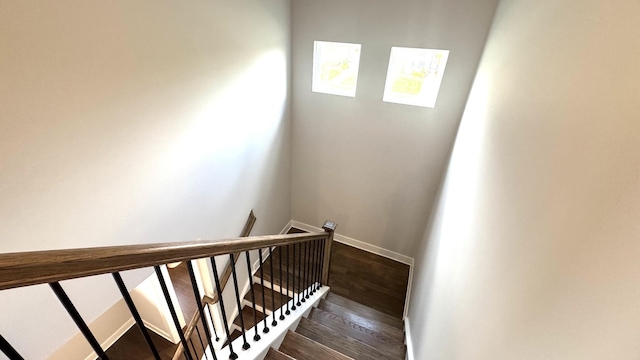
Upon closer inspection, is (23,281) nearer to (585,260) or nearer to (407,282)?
(585,260)

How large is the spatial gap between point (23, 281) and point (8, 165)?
1.01 meters

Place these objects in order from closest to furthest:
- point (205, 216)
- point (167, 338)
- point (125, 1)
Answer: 1. point (125, 1)
2. point (205, 216)
3. point (167, 338)

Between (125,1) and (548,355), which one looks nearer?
(548,355)

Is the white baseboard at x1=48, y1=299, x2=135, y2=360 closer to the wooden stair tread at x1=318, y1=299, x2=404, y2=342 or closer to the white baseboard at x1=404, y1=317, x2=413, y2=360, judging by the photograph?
the wooden stair tread at x1=318, y1=299, x2=404, y2=342

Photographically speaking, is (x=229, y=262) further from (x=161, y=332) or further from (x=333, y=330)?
(x=161, y=332)

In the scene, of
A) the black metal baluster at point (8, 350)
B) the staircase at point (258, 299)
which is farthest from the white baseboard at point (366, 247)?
the black metal baluster at point (8, 350)

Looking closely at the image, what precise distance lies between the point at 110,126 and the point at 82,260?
3.82ft

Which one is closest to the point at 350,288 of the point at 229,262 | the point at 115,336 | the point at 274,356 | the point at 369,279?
the point at 369,279

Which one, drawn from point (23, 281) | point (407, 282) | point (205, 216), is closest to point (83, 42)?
point (23, 281)

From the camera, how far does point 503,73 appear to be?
5.49 feet

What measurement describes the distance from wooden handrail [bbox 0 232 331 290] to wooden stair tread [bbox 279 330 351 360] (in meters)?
1.43

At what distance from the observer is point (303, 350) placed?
1957mm

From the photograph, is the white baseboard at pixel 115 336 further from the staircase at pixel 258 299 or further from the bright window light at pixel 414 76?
the bright window light at pixel 414 76

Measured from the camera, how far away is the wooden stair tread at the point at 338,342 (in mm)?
2312
